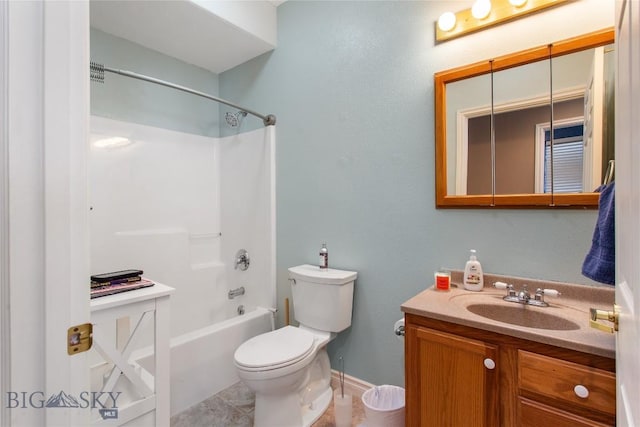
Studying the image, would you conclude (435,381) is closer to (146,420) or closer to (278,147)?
(146,420)

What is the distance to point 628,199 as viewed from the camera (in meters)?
0.60

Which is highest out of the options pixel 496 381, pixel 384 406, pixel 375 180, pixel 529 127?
pixel 529 127

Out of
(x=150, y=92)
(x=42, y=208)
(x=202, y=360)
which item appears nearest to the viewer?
(x=42, y=208)

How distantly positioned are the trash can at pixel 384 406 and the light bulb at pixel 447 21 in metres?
1.88

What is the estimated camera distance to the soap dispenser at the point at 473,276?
146 centimetres

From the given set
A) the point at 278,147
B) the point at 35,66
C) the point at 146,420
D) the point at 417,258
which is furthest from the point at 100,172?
the point at 417,258

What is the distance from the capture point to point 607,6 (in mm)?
1244

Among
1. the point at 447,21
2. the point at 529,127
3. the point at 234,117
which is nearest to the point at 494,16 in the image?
the point at 447,21

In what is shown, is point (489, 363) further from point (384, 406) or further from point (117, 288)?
point (117, 288)

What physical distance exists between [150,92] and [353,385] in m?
2.52

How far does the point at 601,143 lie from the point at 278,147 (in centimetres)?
182

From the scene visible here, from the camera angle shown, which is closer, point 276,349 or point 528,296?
point 528,296

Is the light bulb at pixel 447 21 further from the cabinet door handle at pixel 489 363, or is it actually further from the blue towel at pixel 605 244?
the cabinet door handle at pixel 489 363

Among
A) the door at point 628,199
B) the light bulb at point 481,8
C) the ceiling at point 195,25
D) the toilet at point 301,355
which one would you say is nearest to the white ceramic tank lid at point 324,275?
the toilet at point 301,355
